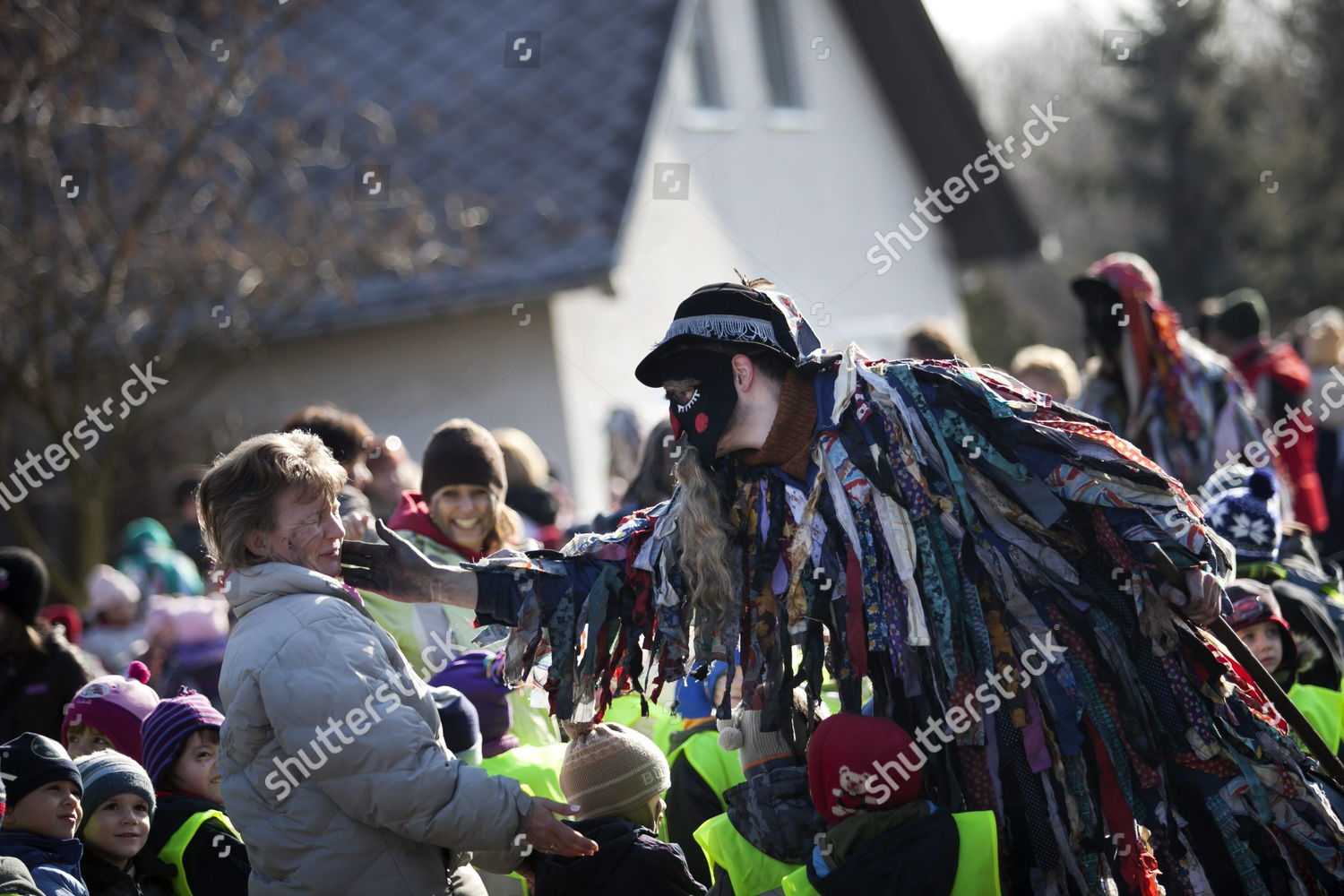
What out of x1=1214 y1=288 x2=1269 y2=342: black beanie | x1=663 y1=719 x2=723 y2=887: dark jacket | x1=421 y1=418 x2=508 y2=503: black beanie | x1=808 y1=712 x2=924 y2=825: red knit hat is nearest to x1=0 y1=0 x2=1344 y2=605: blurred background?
x1=421 y1=418 x2=508 y2=503: black beanie

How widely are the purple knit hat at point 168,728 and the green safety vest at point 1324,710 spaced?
303 cm

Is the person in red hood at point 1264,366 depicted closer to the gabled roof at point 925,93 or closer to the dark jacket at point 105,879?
the dark jacket at point 105,879

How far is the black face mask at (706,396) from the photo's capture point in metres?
3.48

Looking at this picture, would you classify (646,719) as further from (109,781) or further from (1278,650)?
(1278,650)

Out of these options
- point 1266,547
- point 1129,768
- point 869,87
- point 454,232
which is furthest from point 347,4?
point 1129,768

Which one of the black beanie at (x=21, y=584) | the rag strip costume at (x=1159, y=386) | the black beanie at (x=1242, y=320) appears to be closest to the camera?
the black beanie at (x=21, y=584)

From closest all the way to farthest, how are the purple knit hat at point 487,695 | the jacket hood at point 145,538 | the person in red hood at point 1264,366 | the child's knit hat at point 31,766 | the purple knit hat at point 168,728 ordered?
the child's knit hat at point 31,766, the purple knit hat at point 168,728, the purple knit hat at point 487,695, the person in red hood at point 1264,366, the jacket hood at point 145,538

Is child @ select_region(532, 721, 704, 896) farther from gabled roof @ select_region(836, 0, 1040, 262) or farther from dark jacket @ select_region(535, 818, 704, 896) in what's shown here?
gabled roof @ select_region(836, 0, 1040, 262)

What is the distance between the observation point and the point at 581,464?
11.6m

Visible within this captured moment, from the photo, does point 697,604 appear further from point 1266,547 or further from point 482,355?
point 482,355

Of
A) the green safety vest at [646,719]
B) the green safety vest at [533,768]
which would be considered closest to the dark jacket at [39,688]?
the green safety vest at [533,768]

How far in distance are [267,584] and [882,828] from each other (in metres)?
1.43

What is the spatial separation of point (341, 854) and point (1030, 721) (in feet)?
5.22

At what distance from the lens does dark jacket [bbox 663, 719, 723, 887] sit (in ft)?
13.0
